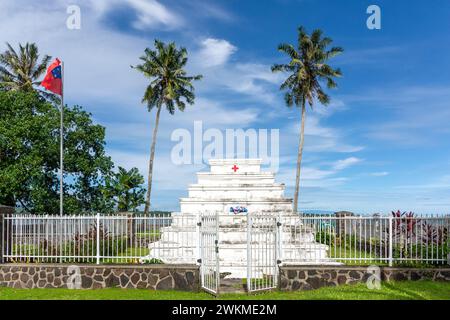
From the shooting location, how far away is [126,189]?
108 ft

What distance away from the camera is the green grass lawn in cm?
1252

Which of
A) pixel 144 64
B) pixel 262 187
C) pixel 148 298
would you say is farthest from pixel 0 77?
pixel 148 298

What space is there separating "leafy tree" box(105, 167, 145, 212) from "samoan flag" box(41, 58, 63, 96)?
814 cm

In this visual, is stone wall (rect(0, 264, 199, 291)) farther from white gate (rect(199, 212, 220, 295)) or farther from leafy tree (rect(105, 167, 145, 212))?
leafy tree (rect(105, 167, 145, 212))

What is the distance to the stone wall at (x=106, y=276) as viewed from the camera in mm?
14123

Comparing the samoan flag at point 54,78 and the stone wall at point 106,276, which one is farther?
the samoan flag at point 54,78

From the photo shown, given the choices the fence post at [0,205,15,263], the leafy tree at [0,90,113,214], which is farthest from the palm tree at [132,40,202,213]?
the fence post at [0,205,15,263]

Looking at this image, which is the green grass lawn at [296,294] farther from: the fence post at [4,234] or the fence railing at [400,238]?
the fence post at [4,234]

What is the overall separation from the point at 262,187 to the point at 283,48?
1974 cm

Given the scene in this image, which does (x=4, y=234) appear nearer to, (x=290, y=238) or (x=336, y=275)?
(x=290, y=238)

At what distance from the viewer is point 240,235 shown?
20953 millimetres

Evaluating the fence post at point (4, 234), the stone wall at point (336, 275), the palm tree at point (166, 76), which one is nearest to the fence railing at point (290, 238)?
the fence post at point (4, 234)

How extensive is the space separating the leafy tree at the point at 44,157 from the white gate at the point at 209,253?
22043 mm

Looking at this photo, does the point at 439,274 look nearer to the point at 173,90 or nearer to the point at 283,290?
the point at 283,290
